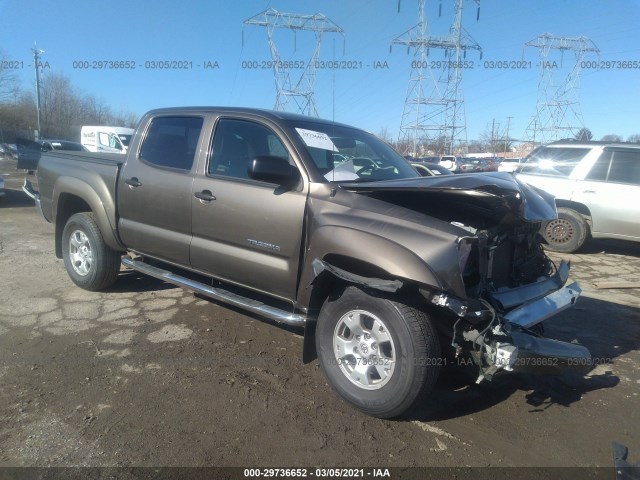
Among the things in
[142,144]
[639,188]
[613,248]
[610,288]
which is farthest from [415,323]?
[613,248]

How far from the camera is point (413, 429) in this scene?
2.81 m

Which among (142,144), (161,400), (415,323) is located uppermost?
(142,144)

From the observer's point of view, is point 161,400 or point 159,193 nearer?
point 161,400

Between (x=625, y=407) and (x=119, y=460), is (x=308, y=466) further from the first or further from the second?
(x=625, y=407)

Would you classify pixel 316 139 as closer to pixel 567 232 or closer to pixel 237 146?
pixel 237 146

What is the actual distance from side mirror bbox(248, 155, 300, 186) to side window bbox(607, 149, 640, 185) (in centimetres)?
676

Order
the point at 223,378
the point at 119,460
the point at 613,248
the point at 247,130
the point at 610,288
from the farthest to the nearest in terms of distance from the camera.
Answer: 1. the point at 613,248
2. the point at 610,288
3. the point at 247,130
4. the point at 223,378
5. the point at 119,460

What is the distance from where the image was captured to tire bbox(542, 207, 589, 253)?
7.82 metres

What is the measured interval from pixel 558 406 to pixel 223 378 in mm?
2423

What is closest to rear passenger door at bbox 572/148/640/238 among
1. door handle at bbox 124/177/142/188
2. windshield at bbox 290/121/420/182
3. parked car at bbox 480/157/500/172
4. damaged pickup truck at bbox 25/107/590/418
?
damaged pickup truck at bbox 25/107/590/418

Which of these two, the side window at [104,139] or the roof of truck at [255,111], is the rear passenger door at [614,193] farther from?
the side window at [104,139]

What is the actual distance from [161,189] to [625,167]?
294 inches

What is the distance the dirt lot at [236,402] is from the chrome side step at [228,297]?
47cm

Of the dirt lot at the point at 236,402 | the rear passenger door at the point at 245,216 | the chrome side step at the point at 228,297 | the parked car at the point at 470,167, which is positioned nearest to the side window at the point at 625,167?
the dirt lot at the point at 236,402
